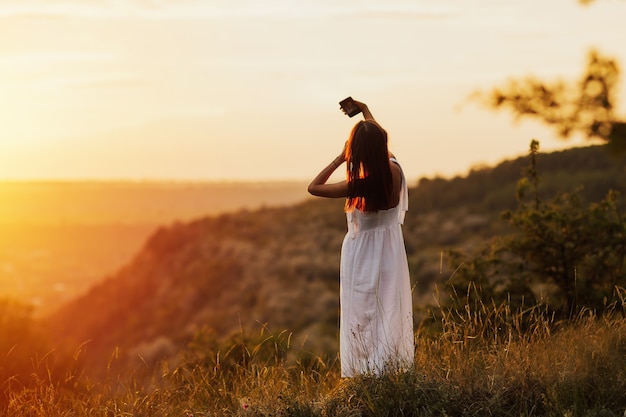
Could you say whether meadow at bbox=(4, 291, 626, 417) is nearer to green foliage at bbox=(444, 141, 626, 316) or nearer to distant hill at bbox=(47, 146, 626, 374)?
green foliage at bbox=(444, 141, 626, 316)

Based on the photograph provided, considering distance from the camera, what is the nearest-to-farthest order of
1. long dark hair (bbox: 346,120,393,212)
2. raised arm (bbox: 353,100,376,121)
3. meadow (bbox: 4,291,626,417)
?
1. meadow (bbox: 4,291,626,417)
2. long dark hair (bbox: 346,120,393,212)
3. raised arm (bbox: 353,100,376,121)

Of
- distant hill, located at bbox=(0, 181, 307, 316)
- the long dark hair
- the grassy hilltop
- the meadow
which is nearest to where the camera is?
the meadow

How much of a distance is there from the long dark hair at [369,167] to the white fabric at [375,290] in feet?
0.56

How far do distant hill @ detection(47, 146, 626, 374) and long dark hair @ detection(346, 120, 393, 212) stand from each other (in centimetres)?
2302

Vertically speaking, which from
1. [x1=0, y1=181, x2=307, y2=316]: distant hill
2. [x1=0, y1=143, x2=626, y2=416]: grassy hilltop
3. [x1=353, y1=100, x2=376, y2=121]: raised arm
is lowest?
[x1=0, y1=181, x2=307, y2=316]: distant hill

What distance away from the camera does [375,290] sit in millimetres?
6086

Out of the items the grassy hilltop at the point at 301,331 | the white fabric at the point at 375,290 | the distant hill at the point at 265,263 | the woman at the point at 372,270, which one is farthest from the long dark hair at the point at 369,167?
the distant hill at the point at 265,263

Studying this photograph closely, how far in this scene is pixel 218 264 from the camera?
45031 mm

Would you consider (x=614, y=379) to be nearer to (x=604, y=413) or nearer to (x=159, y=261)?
(x=604, y=413)

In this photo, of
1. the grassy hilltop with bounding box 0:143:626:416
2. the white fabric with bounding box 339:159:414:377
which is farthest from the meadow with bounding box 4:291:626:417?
the white fabric with bounding box 339:159:414:377

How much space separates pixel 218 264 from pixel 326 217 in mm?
8851

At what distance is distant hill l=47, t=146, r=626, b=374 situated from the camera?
36062 millimetres

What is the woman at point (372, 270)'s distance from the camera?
5.96 m

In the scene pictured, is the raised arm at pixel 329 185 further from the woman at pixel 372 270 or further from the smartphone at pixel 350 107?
the smartphone at pixel 350 107
